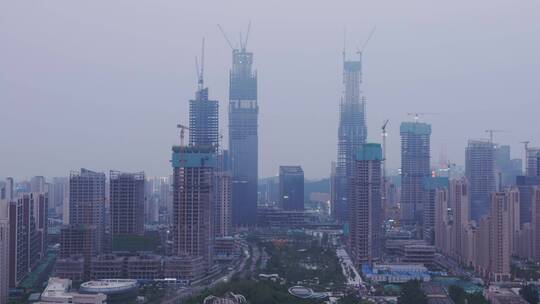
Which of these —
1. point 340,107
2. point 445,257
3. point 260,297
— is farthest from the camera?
point 340,107

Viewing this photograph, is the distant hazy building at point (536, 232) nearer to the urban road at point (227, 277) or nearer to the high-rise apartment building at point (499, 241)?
the high-rise apartment building at point (499, 241)

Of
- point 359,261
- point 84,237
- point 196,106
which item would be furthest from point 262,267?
point 196,106

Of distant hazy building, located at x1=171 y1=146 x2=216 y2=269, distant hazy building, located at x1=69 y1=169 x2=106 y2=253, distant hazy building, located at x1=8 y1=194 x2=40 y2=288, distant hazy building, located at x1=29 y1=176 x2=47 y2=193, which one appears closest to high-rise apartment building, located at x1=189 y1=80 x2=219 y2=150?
distant hazy building, located at x1=29 y1=176 x2=47 y2=193

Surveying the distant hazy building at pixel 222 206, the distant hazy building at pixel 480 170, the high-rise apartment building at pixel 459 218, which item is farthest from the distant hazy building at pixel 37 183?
the distant hazy building at pixel 480 170

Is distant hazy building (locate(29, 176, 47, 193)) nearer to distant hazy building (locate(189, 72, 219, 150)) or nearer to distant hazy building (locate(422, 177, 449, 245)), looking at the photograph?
distant hazy building (locate(189, 72, 219, 150))

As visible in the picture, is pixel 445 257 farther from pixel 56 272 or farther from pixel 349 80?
pixel 349 80

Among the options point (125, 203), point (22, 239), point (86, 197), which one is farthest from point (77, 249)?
point (86, 197)
